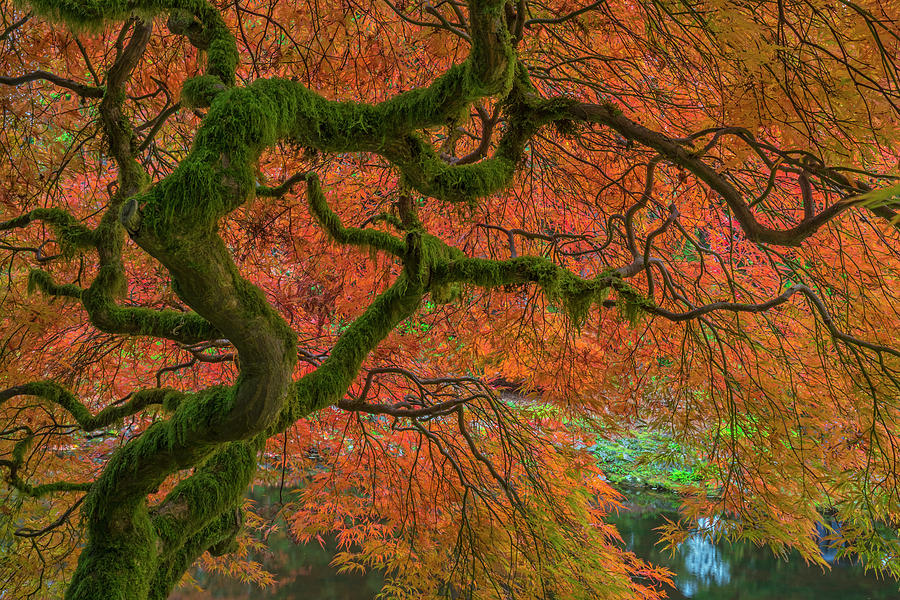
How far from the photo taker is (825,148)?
66.6 inches

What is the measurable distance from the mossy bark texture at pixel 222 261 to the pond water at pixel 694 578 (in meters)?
4.68

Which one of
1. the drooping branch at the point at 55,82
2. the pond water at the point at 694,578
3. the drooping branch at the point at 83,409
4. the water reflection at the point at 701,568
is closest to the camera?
the drooping branch at the point at 55,82

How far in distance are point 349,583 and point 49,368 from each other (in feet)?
15.3

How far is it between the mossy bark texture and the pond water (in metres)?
4.68

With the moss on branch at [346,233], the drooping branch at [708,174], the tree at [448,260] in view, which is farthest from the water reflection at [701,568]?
the moss on branch at [346,233]

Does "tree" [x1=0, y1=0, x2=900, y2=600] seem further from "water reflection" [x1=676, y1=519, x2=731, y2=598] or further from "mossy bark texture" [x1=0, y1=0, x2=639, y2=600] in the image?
"water reflection" [x1=676, y1=519, x2=731, y2=598]

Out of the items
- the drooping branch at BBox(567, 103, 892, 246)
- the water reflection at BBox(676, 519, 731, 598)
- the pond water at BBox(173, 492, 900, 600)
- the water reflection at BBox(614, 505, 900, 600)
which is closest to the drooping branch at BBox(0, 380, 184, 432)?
the drooping branch at BBox(567, 103, 892, 246)

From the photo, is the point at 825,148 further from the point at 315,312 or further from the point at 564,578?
the point at 315,312

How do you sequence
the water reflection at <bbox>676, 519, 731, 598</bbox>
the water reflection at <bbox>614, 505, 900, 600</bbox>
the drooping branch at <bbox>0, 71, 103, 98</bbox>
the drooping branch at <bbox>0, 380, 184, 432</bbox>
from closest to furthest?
the drooping branch at <bbox>0, 71, 103, 98</bbox> → the drooping branch at <bbox>0, 380, 184, 432</bbox> → the water reflection at <bbox>614, 505, 900, 600</bbox> → the water reflection at <bbox>676, 519, 731, 598</bbox>

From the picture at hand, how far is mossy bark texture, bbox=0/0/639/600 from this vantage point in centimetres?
145

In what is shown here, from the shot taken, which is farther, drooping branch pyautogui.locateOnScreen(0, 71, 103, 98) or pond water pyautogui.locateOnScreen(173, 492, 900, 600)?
pond water pyautogui.locateOnScreen(173, 492, 900, 600)

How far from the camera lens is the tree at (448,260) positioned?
1.72 meters

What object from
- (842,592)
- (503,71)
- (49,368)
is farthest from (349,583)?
(503,71)

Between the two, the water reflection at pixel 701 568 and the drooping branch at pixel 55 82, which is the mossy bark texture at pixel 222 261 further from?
the water reflection at pixel 701 568
